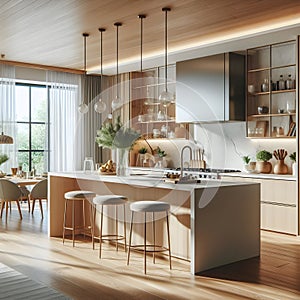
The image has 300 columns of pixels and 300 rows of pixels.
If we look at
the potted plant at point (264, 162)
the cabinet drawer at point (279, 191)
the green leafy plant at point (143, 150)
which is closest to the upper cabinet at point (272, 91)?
the potted plant at point (264, 162)

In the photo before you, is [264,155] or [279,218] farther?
[264,155]

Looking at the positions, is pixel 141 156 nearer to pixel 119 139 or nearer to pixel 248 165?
pixel 248 165

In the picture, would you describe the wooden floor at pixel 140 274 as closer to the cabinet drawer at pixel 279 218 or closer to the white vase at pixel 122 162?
the cabinet drawer at pixel 279 218

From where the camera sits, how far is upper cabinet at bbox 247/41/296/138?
6723 mm

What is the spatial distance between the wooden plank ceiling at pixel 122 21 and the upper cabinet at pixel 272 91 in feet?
3.23

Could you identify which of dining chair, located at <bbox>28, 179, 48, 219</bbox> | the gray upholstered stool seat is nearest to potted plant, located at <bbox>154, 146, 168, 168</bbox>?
dining chair, located at <bbox>28, 179, 48, 219</bbox>

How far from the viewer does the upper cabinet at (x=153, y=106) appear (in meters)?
8.57

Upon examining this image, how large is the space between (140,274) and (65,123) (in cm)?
572

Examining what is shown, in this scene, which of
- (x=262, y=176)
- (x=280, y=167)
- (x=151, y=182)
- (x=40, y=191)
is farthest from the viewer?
(x=40, y=191)

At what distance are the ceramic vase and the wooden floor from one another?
1.26 m

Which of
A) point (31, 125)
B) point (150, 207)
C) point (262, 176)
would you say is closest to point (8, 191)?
point (31, 125)

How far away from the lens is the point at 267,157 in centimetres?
691

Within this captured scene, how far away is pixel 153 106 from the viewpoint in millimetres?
9109

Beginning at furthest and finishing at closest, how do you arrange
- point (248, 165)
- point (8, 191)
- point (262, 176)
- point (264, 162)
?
point (8, 191), point (248, 165), point (264, 162), point (262, 176)
